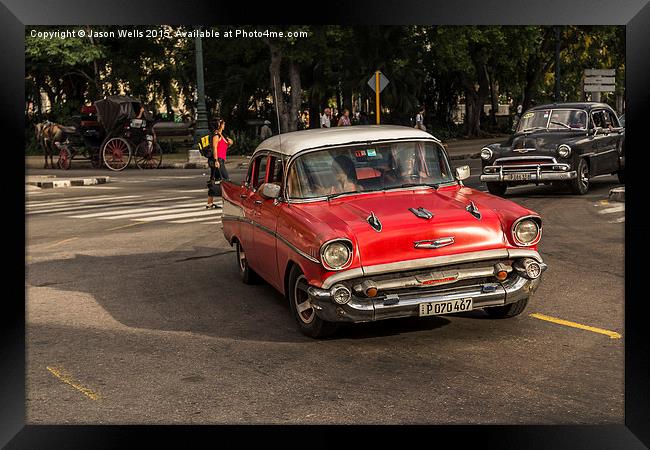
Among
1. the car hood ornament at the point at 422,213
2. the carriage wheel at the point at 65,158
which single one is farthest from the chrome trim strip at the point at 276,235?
the carriage wheel at the point at 65,158

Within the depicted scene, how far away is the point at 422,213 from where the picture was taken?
23.2 feet

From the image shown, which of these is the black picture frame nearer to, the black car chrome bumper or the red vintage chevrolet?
the red vintage chevrolet

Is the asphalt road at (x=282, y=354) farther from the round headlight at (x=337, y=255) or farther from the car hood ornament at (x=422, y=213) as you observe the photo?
the car hood ornament at (x=422, y=213)

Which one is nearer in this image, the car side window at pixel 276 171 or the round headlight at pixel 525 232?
the round headlight at pixel 525 232

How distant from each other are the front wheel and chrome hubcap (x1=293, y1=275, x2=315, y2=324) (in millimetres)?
1519

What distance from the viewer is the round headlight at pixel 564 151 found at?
17781 millimetres

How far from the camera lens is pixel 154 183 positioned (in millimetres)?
26344

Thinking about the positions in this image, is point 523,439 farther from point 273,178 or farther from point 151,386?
point 273,178

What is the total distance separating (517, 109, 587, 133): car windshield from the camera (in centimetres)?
1872

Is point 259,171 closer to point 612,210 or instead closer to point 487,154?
point 612,210

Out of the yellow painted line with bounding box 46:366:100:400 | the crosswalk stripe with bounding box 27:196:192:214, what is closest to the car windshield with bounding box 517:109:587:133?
the crosswalk stripe with bounding box 27:196:192:214

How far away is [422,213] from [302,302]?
3.94 ft

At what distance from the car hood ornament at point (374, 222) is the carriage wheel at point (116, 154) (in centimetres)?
2455
